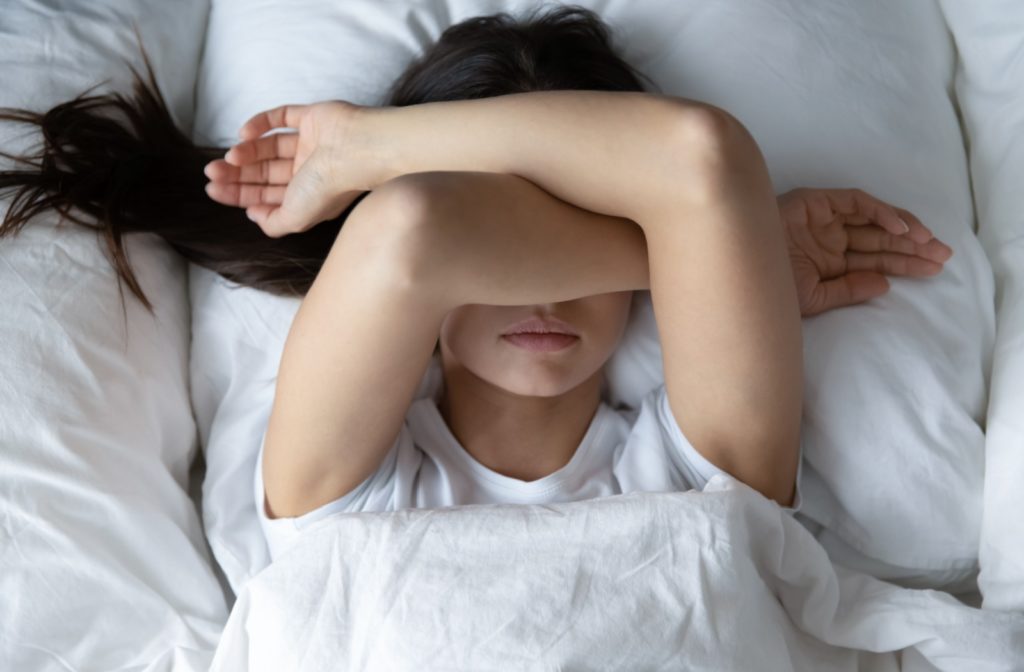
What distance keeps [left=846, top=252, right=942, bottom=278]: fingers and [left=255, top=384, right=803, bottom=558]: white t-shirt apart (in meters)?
0.24

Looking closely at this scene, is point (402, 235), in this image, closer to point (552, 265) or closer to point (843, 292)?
point (552, 265)

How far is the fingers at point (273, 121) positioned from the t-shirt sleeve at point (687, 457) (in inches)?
17.5

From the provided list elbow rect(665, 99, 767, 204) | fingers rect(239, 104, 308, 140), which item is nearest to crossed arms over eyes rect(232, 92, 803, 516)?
elbow rect(665, 99, 767, 204)

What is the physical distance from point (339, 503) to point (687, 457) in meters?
0.33

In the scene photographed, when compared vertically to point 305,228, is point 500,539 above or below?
below

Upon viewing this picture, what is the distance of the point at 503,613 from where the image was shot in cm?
81

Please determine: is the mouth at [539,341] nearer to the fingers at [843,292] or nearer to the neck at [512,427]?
the neck at [512,427]

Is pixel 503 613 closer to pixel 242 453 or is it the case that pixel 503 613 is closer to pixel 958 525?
pixel 242 453

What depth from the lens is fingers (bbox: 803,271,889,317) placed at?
1.06m

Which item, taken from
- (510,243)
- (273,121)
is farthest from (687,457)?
(273,121)

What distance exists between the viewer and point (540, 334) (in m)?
0.99

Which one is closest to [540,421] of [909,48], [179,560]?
[179,560]

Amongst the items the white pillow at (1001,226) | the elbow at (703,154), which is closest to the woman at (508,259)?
the elbow at (703,154)

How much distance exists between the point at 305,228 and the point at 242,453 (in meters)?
0.23
